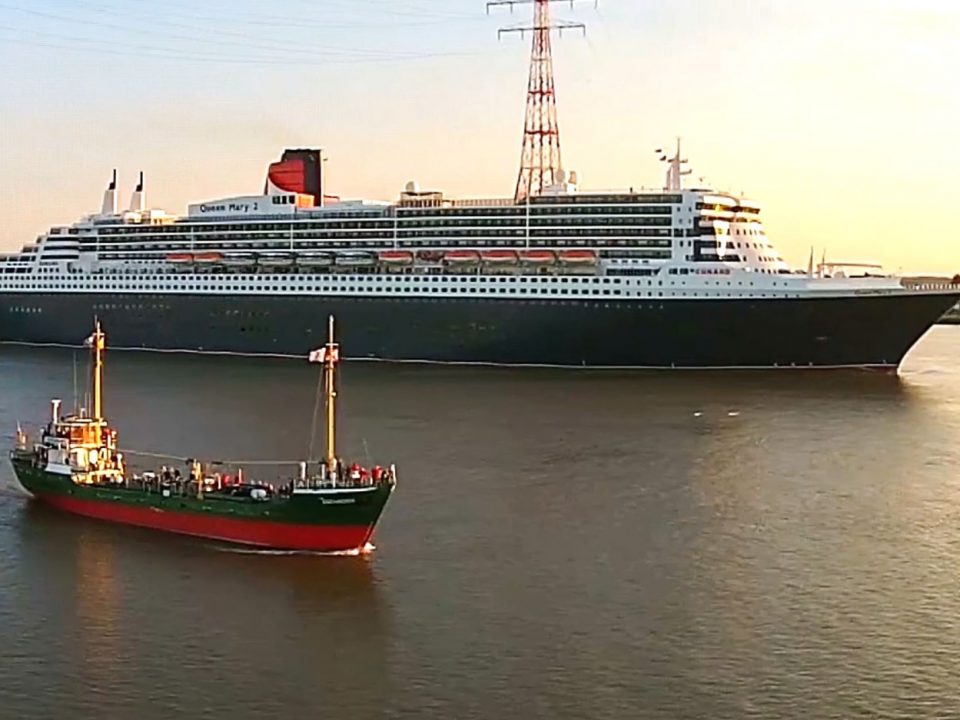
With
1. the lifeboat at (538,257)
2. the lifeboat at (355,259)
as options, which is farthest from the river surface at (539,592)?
the lifeboat at (355,259)

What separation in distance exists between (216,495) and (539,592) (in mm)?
4852

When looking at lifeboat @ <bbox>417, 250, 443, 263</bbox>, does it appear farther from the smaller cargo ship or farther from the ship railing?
the smaller cargo ship

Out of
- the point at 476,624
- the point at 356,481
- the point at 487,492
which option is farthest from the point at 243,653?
the point at 487,492

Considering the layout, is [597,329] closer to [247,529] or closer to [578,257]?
[578,257]

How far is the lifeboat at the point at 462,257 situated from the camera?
4344cm

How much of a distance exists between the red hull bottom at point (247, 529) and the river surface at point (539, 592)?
0.89 feet

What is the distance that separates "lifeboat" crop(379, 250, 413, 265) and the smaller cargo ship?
26.0 metres

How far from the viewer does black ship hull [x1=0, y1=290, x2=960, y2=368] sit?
39156 millimetres

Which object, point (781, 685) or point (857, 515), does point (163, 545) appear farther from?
point (857, 515)

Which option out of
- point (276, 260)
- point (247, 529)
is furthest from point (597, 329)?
point (247, 529)

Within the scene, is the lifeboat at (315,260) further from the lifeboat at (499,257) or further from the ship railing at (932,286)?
the ship railing at (932,286)

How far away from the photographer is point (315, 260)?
46500 millimetres

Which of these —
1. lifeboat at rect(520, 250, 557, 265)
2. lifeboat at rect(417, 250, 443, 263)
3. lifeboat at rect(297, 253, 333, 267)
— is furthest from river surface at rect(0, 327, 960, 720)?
→ lifeboat at rect(297, 253, 333, 267)

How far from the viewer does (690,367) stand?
39719mm
